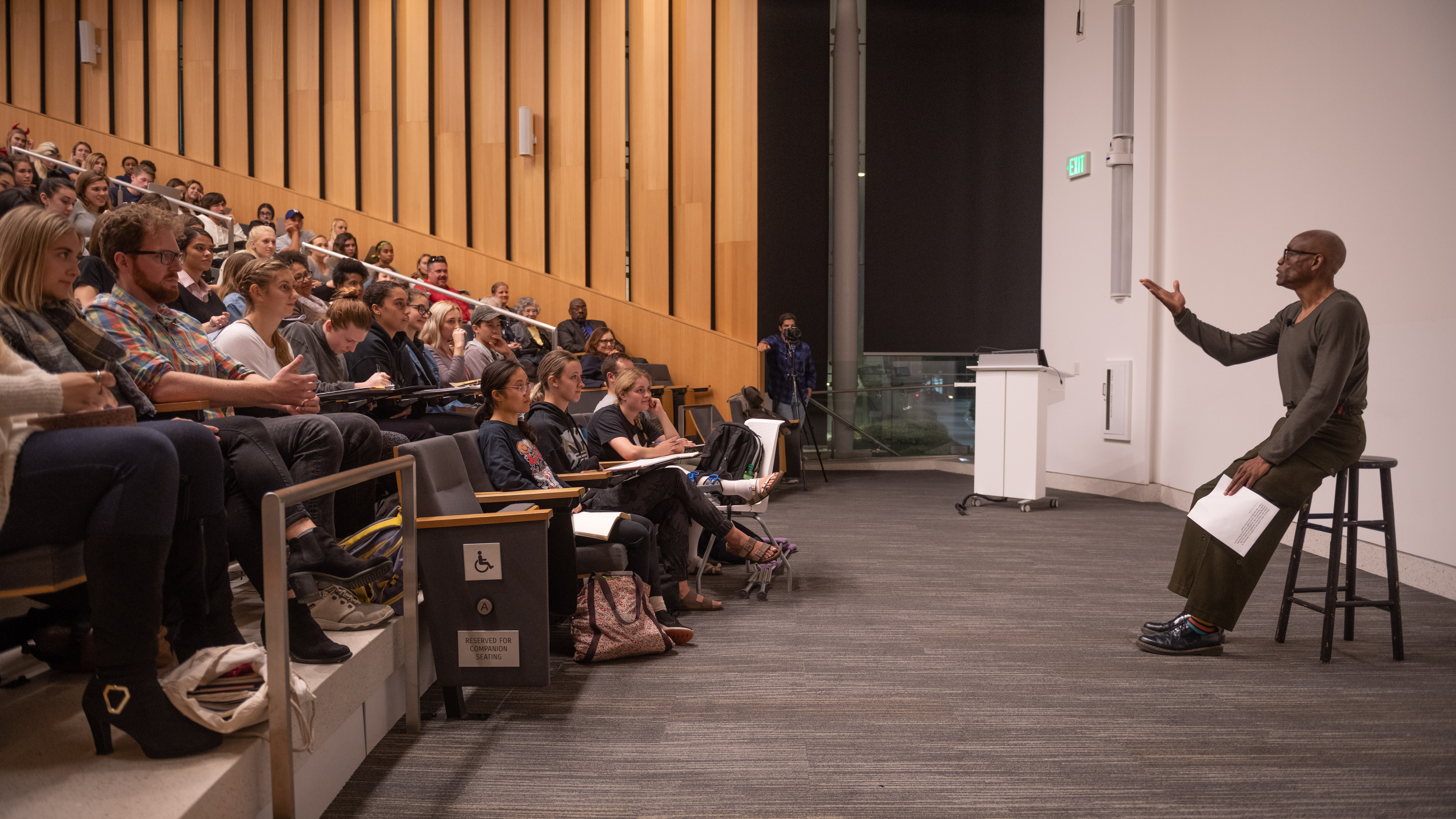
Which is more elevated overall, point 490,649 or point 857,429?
point 857,429

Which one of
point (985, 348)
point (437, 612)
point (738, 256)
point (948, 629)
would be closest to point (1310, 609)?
point (948, 629)

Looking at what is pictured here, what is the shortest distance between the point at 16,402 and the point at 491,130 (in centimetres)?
877

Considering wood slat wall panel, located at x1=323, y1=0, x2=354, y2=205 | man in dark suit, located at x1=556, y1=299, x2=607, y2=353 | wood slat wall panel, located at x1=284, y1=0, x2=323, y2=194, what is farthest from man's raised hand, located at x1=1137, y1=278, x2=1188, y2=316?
wood slat wall panel, located at x1=284, y1=0, x2=323, y2=194

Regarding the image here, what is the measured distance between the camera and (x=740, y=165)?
907cm

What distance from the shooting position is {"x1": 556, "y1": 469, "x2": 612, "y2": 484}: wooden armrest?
349 cm

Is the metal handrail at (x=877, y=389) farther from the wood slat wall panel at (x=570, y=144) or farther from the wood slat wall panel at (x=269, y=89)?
the wood slat wall panel at (x=269, y=89)

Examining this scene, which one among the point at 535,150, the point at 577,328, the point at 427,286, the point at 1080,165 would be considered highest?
the point at 535,150

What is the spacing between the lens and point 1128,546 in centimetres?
513

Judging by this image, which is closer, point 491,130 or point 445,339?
point 445,339

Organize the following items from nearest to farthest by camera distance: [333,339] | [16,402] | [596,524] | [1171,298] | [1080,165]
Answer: [16,402] < [596,524] < [1171,298] < [333,339] < [1080,165]

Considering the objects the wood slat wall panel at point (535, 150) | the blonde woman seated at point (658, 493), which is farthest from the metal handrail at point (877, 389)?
the blonde woman seated at point (658, 493)

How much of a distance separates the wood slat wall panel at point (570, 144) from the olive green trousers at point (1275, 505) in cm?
744

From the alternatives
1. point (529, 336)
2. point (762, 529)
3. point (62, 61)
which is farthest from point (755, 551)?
point (62, 61)

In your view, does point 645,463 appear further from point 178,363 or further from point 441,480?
point 178,363
